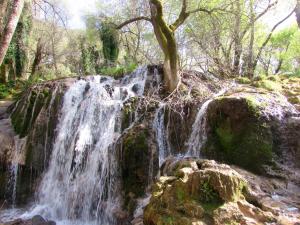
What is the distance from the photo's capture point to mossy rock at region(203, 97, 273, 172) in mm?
6688

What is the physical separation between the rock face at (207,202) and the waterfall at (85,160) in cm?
288

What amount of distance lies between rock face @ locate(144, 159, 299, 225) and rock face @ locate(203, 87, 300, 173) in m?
2.27

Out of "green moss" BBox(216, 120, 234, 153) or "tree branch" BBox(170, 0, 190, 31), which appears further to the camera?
"tree branch" BBox(170, 0, 190, 31)

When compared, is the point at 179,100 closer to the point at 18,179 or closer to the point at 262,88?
the point at 262,88

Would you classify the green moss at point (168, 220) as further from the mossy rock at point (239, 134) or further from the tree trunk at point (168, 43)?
the tree trunk at point (168, 43)

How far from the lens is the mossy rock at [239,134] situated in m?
6.69

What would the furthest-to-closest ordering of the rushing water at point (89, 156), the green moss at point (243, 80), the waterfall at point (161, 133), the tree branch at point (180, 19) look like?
the green moss at point (243, 80), the tree branch at point (180, 19), the waterfall at point (161, 133), the rushing water at point (89, 156)

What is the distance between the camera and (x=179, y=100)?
8695mm

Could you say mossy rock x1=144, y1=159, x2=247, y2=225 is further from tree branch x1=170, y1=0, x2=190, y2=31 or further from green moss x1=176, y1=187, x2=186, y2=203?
tree branch x1=170, y1=0, x2=190, y2=31

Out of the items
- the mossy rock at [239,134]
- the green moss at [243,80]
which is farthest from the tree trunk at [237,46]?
the mossy rock at [239,134]

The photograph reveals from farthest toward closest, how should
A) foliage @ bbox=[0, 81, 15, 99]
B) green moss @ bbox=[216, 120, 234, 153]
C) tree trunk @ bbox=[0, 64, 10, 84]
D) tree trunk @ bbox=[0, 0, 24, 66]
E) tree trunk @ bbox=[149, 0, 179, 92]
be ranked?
tree trunk @ bbox=[0, 64, 10, 84] < foliage @ bbox=[0, 81, 15, 99] < tree trunk @ bbox=[149, 0, 179, 92] < green moss @ bbox=[216, 120, 234, 153] < tree trunk @ bbox=[0, 0, 24, 66]

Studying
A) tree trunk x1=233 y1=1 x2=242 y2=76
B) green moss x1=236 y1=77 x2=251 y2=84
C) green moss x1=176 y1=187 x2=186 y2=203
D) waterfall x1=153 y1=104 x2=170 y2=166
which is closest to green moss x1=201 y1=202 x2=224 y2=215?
green moss x1=176 y1=187 x2=186 y2=203

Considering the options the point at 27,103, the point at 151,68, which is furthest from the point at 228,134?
the point at 27,103

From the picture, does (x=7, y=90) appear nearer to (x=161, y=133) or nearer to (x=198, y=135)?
(x=161, y=133)
